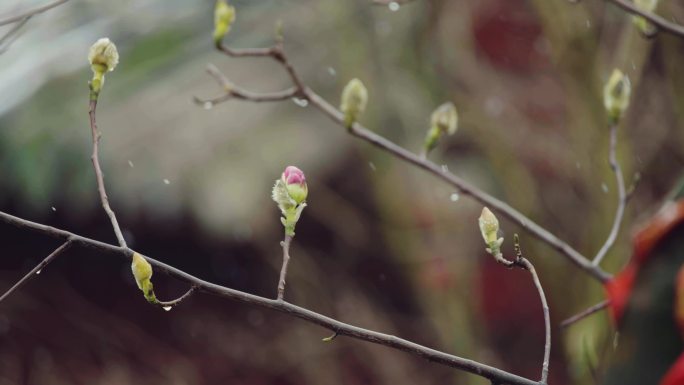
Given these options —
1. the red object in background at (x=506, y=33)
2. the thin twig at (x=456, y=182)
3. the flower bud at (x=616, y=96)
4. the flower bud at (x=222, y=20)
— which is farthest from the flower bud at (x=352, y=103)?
the red object in background at (x=506, y=33)

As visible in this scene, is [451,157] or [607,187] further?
[451,157]

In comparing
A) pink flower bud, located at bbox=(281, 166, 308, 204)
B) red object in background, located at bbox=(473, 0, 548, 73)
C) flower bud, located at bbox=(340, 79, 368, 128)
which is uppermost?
pink flower bud, located at bbox=(281, 166, 308, 204)

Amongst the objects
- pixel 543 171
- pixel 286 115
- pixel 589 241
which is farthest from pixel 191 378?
pixel 589 241

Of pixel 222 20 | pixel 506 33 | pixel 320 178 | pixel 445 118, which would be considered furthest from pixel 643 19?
pixel 506 33

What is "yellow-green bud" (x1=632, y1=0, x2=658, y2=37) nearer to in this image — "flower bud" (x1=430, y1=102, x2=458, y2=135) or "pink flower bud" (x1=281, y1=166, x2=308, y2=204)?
"flower bud" (x1=430, y1=102, x2=458, y2=135)

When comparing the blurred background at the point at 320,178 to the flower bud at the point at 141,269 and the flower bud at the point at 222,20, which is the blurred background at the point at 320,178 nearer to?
the flower bud at the point at 222,20

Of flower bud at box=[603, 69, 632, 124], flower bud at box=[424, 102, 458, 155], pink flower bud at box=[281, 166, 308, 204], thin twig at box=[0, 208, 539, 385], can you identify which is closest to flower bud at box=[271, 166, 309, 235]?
pink flower bud at box=[281, 166, 308, 204]

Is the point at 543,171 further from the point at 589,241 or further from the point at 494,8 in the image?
the point at 589,241
